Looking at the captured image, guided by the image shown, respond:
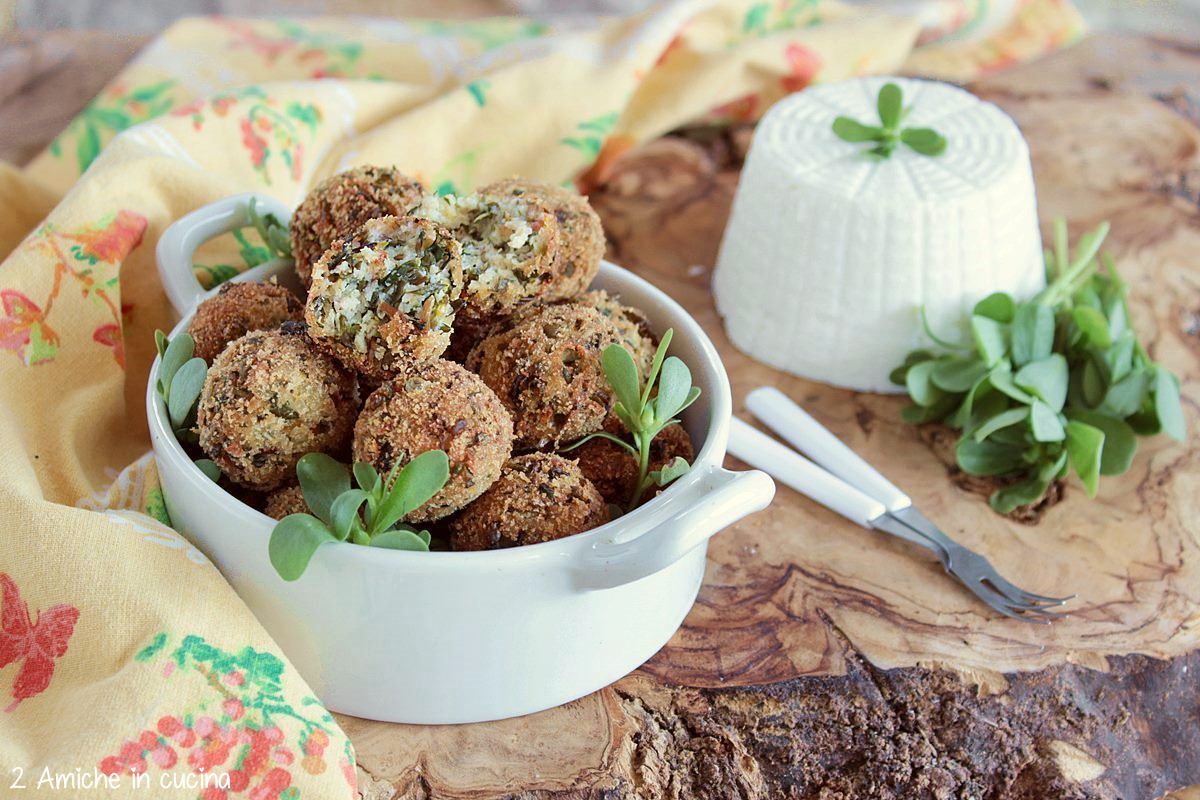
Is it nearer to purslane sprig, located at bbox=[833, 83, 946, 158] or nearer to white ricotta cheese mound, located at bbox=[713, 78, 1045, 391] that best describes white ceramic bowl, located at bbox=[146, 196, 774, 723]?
white ricotta cheese mound, located at bbox=[713, 78, 1045, 391]

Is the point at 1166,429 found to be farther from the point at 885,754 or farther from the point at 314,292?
the point at 314,292

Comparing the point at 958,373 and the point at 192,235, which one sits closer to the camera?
the point at 192,235

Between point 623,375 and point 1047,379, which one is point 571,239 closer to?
point 623,375

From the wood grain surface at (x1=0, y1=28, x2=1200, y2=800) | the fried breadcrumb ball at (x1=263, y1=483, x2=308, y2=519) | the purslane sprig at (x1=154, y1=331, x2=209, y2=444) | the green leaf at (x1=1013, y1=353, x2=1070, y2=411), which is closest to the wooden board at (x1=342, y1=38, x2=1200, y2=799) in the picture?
the wood grain surface at (x1=0, y1=28, x2=1200, y2=800)

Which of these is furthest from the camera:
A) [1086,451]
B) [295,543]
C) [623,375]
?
[1086,451]

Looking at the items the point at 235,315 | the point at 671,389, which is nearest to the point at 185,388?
the point at 235,315

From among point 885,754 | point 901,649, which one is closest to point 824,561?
point 901,649
